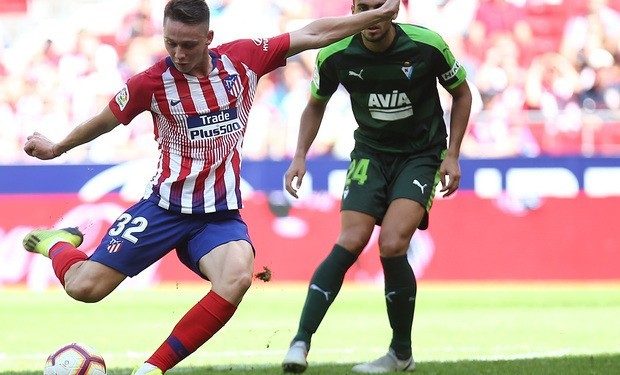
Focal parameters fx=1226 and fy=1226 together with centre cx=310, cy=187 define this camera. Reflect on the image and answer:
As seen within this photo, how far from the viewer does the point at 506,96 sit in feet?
43.7

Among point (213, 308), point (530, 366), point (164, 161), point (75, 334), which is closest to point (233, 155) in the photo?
point (164, 161)

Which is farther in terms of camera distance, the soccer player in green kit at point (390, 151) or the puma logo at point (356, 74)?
the puma logo at point (356, 74)

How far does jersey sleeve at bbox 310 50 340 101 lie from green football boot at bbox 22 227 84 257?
1.51 m

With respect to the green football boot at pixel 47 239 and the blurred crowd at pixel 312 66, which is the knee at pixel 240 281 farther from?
the blurred crowd at pixel 312 66

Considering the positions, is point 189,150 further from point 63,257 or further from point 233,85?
point 63,257

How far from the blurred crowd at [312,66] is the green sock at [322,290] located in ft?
20.8

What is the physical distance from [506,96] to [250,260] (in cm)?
809

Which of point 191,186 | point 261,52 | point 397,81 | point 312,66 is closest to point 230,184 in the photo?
point 191,186

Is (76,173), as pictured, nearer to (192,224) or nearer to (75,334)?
(75,334)

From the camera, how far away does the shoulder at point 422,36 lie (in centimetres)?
652

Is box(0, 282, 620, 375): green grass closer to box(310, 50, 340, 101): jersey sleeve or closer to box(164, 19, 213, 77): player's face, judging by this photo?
box(310, 50, 340, 101): jersey sleeve

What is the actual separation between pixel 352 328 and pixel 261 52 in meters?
3.79

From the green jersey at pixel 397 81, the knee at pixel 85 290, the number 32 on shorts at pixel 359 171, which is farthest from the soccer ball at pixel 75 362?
the green jersey at pixel 397 81

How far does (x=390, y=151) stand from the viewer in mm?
6629
